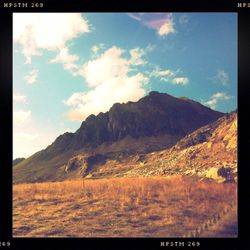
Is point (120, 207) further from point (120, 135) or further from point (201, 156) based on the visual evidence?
point (201, 156)

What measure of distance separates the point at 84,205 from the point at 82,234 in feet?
3.03

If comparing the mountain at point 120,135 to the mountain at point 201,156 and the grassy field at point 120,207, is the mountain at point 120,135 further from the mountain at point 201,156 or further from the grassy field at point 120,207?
the grassy field at point 120,207

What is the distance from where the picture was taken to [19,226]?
1441 centimetres

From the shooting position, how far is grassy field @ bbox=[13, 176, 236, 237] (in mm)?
14250

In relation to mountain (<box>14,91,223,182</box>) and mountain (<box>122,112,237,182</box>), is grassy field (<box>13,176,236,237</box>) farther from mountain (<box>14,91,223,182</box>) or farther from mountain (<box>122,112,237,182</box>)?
mountain (<box>14,91,223,182</box>)

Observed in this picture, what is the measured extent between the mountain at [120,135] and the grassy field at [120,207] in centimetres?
59

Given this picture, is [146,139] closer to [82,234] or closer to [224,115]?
[224,115]

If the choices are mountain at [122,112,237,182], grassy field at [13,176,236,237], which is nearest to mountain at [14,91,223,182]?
mountain at [122,112,237,182]

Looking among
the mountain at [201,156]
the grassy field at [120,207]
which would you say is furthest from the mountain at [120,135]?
the grassy field at [120,207]

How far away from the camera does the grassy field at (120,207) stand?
1425 cm

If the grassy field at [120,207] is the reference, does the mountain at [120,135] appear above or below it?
above

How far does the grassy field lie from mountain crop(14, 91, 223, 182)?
1.92ft
